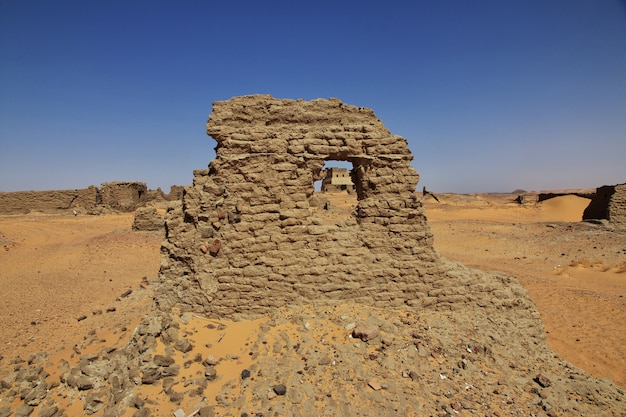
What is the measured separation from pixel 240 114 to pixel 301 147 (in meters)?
1.24

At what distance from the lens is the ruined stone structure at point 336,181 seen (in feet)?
122

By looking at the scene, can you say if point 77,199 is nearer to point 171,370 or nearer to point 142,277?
point 142,277

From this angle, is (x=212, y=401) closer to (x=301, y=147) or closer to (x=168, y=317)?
(x=168, y=317)

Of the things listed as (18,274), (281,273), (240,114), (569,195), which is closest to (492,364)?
(281,273)

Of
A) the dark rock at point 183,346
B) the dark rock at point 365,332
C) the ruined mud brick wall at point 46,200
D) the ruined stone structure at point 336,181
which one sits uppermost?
the ruined stone structure at point 336,181

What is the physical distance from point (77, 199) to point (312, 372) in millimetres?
28323

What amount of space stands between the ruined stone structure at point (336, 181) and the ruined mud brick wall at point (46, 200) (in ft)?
75.8

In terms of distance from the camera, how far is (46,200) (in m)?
24.7

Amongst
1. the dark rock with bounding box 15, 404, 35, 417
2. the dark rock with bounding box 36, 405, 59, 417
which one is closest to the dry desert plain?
the dark rock with bounding box 36, 405, 59, 417

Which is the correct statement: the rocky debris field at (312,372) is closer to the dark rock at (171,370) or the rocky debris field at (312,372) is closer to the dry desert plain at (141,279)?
the dark rock at (171,370)

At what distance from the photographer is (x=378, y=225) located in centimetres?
548

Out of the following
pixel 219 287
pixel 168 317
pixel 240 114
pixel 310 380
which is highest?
pixel 240 114

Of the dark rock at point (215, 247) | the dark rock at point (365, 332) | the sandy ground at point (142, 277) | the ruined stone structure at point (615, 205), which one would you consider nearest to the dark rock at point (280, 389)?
the sandy ground at point (142, 277)

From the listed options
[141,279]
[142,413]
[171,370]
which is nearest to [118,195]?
[141,279]
